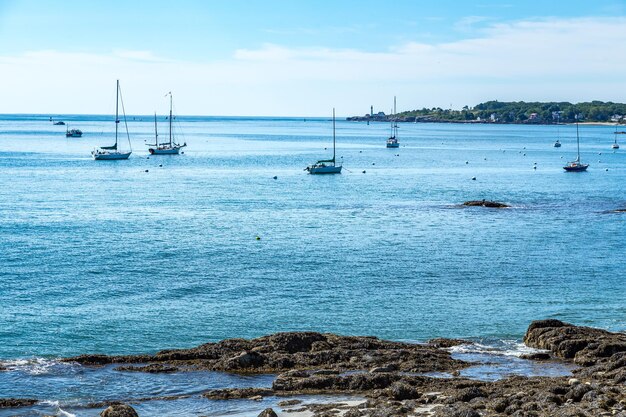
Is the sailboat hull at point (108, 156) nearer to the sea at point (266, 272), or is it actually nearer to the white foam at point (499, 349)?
the sea at point (266, 272)

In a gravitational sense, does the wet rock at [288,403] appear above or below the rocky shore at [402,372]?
below

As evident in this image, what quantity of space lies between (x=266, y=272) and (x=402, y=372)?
20.5 meters

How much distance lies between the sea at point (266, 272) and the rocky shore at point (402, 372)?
3.10 ft

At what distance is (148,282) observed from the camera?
46.5 m

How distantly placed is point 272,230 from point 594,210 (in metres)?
33.5

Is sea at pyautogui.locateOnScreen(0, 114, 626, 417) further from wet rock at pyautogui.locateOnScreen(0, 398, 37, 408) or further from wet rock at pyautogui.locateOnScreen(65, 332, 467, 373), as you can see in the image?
wet rock at pyautogui.locateOnScreen(65, 332, 467, 373)

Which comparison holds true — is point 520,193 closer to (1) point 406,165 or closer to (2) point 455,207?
(2) point 455,207

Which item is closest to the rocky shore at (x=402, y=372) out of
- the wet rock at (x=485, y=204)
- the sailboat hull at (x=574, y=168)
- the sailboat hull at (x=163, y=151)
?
the wet rock at (x=485, y=204)

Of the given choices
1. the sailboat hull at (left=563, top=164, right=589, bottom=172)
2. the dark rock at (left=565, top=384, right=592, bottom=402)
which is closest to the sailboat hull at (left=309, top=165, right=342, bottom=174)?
the sailboat hull at (left=563, top=164, right=589, bottom=172)

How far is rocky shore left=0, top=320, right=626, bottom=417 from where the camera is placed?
25433 mm

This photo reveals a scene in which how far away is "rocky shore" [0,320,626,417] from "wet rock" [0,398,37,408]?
0.03 meters

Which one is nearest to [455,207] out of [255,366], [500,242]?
[500,242]

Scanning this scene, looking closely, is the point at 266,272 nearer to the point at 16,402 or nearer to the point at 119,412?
the point at 16,402

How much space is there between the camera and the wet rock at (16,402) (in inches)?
1066
